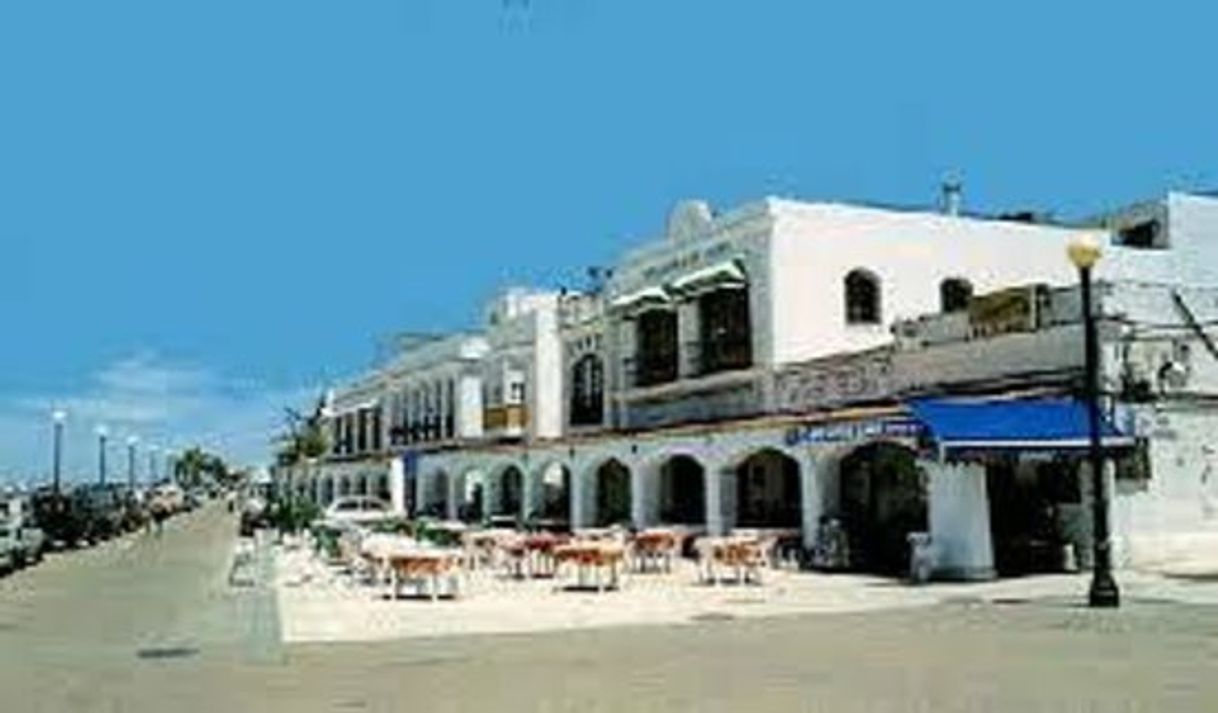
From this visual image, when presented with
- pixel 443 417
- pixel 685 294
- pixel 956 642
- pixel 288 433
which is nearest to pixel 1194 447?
pixel 956 642

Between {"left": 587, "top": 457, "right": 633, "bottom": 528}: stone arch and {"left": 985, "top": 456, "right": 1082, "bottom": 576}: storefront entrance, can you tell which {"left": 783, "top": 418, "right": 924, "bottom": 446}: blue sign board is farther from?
{"left": 587, "top": 457, "right": 633, "bottom": 528}: stone arch

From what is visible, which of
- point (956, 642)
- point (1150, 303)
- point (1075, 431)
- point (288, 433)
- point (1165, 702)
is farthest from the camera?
point (288, 433)

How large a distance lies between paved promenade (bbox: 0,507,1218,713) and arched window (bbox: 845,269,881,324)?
1734 cm

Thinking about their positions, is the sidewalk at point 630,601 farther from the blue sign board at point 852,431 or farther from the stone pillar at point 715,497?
the stone pillar at point 715,497

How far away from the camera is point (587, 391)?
181ft

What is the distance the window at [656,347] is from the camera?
155ft

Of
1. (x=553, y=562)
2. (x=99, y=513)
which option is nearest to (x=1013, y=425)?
(x=553, y=562)

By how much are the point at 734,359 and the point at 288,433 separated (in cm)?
8403

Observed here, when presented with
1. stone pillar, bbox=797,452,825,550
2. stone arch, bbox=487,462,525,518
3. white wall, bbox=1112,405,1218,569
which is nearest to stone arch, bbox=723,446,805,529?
stone pillar, bbox=797,452,825,550

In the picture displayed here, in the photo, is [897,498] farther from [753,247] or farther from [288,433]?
[288,433]

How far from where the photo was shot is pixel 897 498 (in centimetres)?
3738

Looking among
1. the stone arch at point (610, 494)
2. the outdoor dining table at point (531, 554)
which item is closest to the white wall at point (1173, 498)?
the outdoor dining table at point (531, 554)

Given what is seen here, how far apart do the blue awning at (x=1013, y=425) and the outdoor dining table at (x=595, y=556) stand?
5.53 metres

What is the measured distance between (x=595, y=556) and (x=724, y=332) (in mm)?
15609
